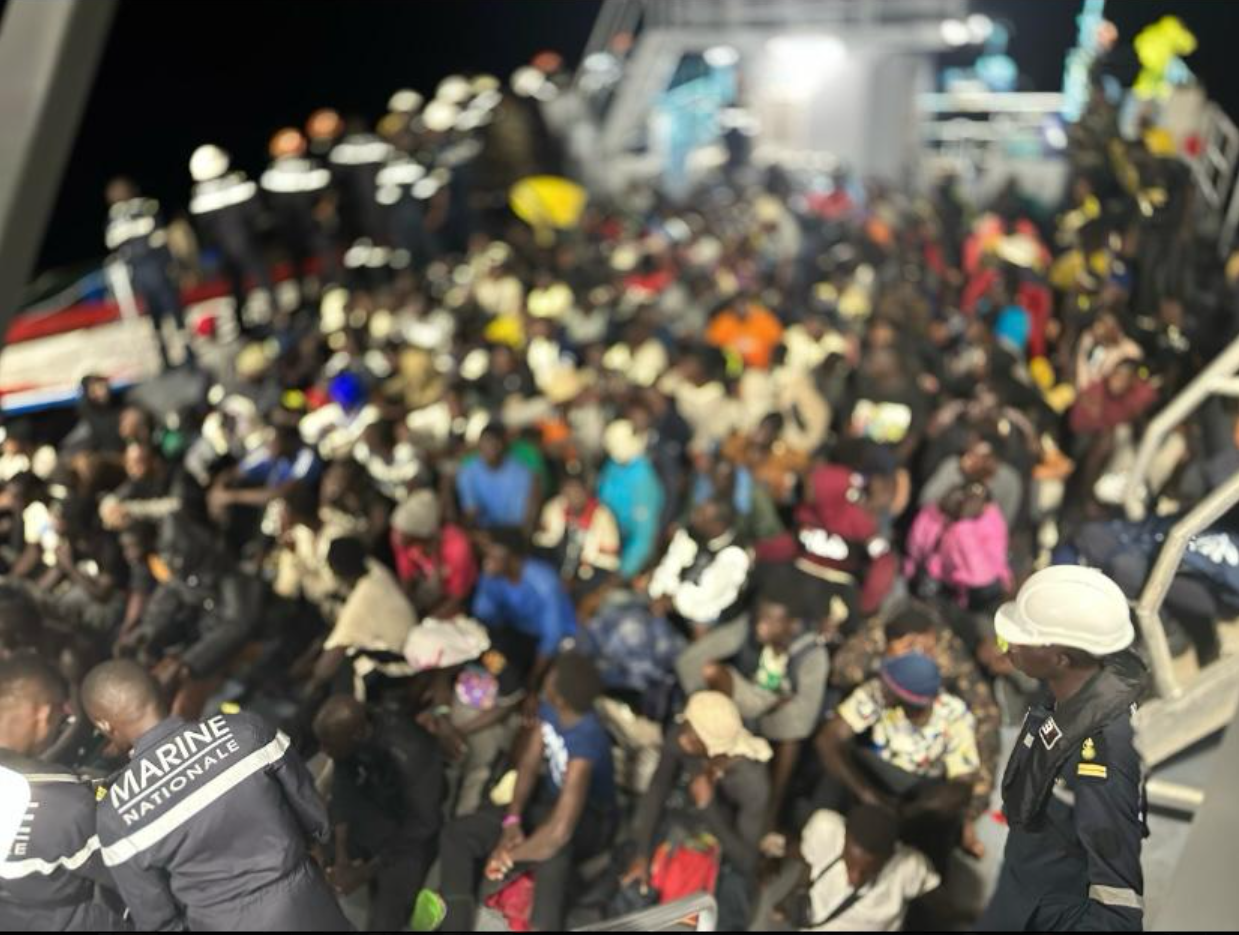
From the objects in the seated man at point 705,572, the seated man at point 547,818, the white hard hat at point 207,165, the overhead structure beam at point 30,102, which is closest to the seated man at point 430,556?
the seated man at point 705,572

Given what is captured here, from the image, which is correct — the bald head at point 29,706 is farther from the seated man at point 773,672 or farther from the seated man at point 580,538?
the seated man at point 580,538

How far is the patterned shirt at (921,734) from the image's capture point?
3441mm

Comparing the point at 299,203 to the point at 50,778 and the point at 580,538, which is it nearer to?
the point at 580,538

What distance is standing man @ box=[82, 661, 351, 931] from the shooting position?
2.55 metres

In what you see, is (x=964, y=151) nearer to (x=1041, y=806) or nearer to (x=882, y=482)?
(x=882, y=482)

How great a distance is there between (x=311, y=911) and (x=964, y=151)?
13.0 metres

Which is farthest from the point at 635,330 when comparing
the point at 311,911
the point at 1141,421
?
the point at 311,911

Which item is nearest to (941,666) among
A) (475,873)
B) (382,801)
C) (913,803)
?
(913,803)

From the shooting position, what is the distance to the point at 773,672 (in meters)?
3.98

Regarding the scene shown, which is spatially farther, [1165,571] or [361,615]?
[361,615]

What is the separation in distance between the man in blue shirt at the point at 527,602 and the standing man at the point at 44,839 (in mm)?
2092

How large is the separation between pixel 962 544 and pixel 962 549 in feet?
0.08

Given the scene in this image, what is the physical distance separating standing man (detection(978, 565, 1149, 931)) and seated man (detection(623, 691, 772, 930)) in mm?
1276

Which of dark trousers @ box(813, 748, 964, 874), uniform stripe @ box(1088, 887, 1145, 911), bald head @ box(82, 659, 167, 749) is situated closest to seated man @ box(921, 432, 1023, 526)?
dark trousers @ box(813, 748, 964, 874)
